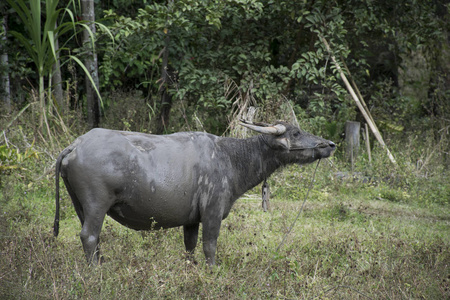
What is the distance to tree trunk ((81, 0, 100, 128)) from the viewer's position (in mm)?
8859

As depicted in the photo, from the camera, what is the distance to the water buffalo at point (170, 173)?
4.04 metres

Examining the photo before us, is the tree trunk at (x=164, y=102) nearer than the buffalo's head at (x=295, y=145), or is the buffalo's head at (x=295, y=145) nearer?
the buffalo's head at (x=295, y=145)

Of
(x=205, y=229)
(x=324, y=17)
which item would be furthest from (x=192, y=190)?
(x=324, y=17)

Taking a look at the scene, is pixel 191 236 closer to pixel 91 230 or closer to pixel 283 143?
pixel 91 230

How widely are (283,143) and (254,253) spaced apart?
1.18 m

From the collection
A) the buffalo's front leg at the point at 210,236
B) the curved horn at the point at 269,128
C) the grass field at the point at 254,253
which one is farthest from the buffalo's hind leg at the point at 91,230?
the curved horn at the point at 269,128

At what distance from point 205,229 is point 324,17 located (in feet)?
19.2

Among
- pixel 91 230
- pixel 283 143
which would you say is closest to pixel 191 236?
pixel 91 230

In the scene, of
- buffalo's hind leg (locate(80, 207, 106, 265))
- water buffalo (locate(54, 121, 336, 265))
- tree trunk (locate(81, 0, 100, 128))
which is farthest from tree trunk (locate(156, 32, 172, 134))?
buffalo's hind leg (locate(80, 207, 106, 265))

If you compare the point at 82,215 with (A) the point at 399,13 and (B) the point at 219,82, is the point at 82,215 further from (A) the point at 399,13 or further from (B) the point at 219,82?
(A) the point at 399,13

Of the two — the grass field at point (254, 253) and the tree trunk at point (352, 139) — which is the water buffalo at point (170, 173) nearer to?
the grass field at point (254, 253)

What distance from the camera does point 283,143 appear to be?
4.62m

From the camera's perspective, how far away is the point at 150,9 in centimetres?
860

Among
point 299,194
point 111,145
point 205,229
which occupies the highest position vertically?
point 111,145
